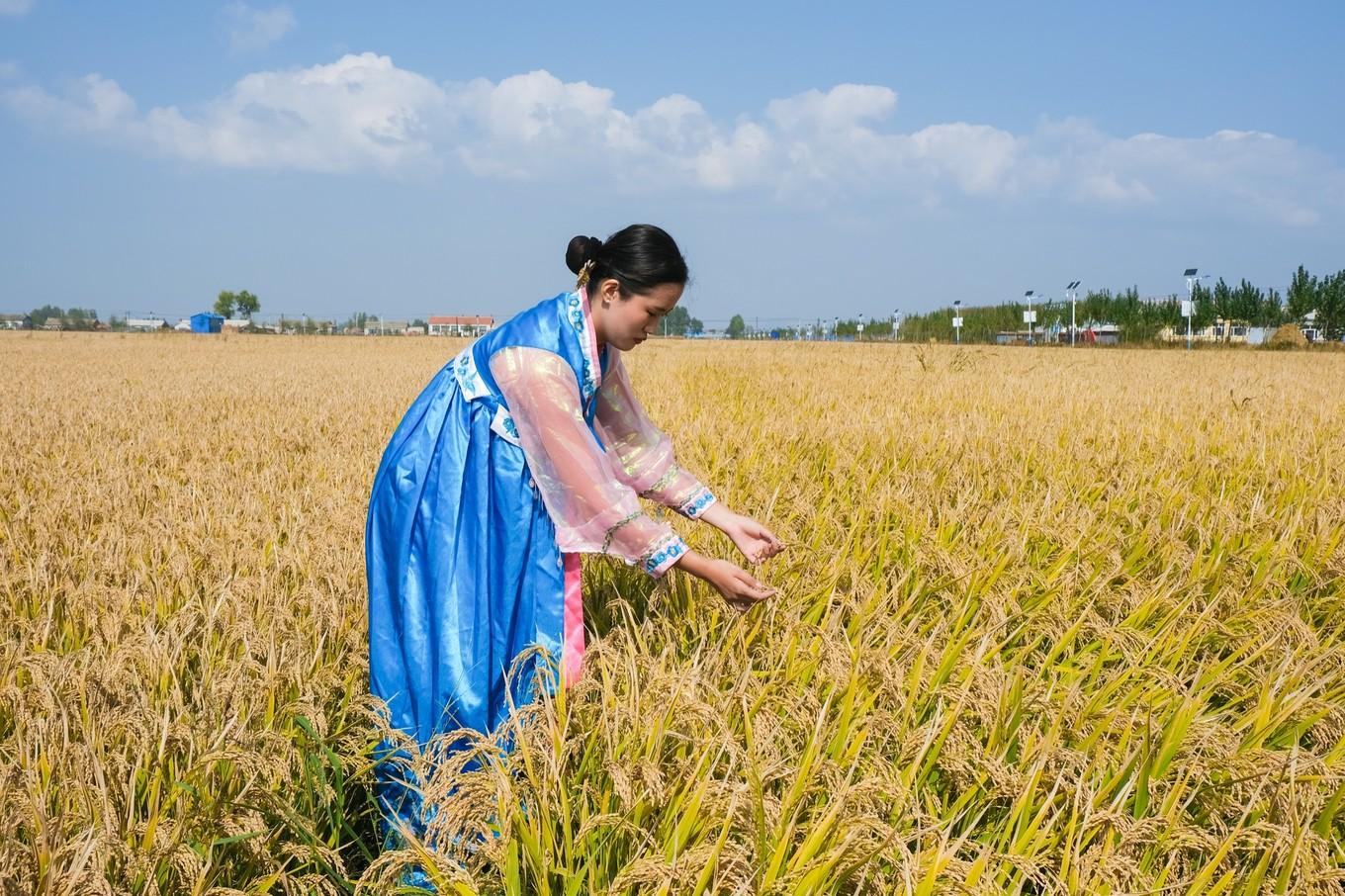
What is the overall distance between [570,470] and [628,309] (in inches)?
15.0

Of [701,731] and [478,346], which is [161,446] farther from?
[701,731]

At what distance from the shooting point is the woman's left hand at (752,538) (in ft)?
6.64

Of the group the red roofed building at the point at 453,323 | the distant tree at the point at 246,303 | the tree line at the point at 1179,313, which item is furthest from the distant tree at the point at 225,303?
the tree line at the point at 1179,313

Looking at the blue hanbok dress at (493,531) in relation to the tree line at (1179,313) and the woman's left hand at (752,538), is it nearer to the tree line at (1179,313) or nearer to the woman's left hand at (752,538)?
the woman's left hand at (752,538)

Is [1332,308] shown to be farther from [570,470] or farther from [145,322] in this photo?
[145,322]

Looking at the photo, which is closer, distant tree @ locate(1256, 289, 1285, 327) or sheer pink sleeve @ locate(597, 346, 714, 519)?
sheer pink sleeve @ locate(597, 346, 714, 519)

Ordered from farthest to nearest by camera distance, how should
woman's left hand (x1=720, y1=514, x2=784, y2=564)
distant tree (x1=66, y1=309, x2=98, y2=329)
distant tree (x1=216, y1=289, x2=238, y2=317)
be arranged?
1. distant tree (x1=216, y1=289, x2=238, y2=317)
2. distant tree (x1=66, y1=309, x2=98, y2=329)
3. woman's left hand (x1=720, y1=514, x2=784, y2=564)

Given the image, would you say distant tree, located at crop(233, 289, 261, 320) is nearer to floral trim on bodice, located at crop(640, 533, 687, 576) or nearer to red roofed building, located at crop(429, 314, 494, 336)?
red roofed building, located at crop(429, 314, 494, 336)

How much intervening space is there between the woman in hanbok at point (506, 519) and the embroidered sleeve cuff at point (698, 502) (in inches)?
17.3

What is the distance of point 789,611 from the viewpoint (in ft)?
6.93

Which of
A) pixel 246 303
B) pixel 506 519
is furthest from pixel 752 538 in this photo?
pixel 246 303

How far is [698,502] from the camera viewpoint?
2.22 m

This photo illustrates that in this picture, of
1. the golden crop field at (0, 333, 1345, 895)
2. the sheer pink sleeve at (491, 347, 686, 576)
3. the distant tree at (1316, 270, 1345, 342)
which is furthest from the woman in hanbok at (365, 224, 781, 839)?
the distant tree at (1316, 270, 1345, 342)

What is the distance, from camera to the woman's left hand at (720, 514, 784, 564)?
6.64 ft
